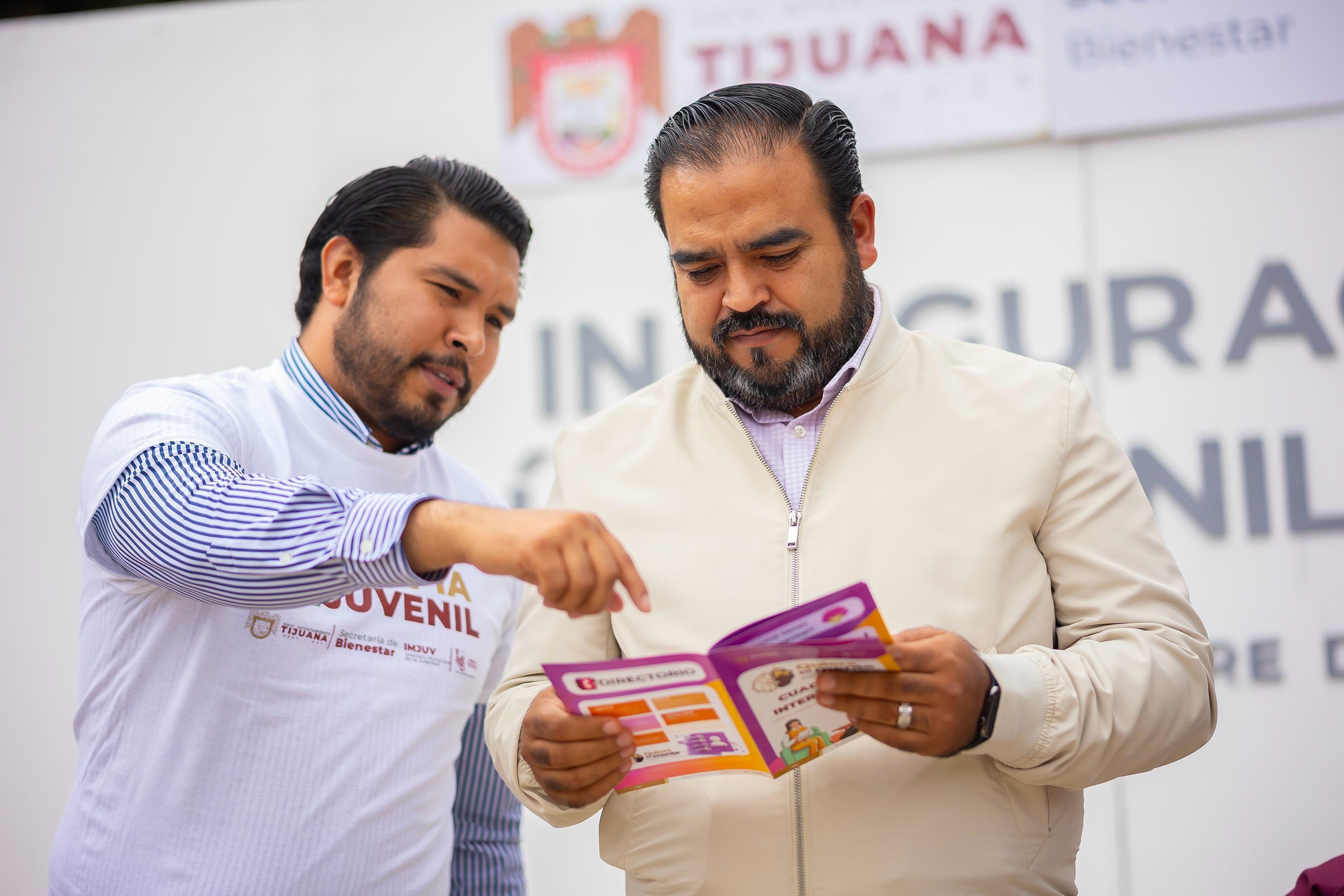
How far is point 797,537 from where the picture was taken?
1.58 meters

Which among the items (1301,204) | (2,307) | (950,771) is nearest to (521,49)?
(2,307)

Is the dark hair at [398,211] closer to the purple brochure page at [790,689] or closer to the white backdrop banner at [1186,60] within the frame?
the purple brochure page at [790,689]

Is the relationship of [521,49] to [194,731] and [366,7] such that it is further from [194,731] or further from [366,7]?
[194,731]

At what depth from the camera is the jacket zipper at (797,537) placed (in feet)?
4.84

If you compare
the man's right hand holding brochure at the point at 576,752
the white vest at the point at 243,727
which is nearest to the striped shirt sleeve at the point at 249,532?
the white vest at the point at 243,727

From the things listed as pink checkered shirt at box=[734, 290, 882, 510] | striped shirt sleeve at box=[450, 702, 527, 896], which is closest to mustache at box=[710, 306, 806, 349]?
pink checkered shirt at box=[734, 290, 882, 510]

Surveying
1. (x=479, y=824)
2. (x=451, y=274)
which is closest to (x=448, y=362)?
(x=451, y=274)

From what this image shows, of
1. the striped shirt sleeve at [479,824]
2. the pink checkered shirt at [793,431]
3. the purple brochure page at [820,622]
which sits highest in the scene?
the pink checkered shirt at [793,431]

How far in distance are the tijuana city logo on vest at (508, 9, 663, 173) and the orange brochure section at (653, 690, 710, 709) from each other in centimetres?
275

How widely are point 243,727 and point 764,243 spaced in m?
1.16

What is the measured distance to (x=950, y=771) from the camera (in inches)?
58.2

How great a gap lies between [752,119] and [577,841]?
2.62 m

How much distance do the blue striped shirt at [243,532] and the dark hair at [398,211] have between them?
2.53ft

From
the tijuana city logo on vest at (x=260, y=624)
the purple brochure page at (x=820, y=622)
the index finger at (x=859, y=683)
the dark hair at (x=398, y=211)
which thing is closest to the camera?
the purple brochure page at (x=820, y=622)
